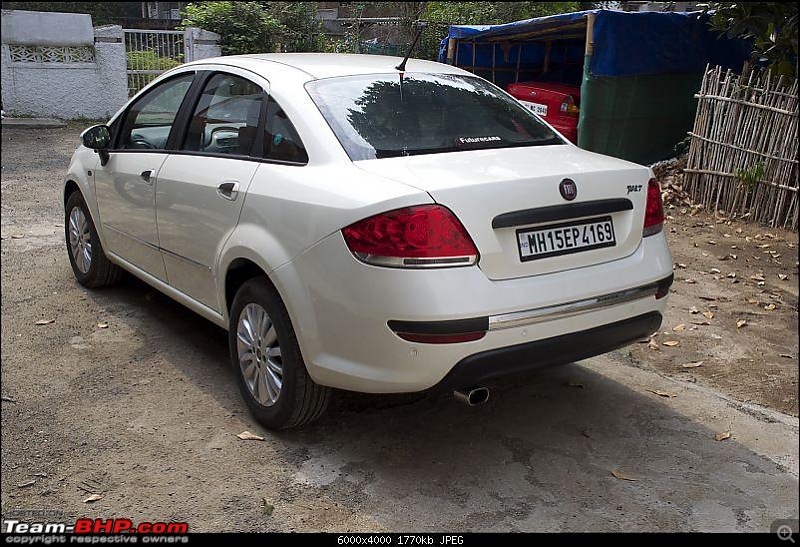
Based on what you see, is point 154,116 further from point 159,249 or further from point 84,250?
point 84,250

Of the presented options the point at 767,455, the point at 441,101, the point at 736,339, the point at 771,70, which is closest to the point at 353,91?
the point at 441,101

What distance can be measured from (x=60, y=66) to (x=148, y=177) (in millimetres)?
11662

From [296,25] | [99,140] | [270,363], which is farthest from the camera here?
[296,25]

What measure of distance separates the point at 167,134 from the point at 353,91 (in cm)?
137

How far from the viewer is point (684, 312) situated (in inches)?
223

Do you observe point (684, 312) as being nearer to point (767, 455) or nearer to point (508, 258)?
point (767, 455)

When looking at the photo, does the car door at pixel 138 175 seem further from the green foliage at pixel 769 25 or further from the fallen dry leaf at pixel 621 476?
the green foliage at pixel 769 25

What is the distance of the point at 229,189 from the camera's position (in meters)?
3.87

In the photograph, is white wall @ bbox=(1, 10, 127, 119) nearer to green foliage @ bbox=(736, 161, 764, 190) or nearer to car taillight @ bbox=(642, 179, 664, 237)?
green foliage @ bbox=(736, 161, 764, 190)

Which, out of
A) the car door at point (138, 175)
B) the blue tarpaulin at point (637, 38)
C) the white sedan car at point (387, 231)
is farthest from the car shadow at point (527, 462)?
the blue tarpaulin at point (637, 38)

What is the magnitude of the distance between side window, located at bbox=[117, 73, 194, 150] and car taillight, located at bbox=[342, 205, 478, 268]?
6.83 feet

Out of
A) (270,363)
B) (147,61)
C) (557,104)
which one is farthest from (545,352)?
(147,61)

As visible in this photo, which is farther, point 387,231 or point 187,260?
point 187,260

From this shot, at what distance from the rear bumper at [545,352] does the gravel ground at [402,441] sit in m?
0.50
